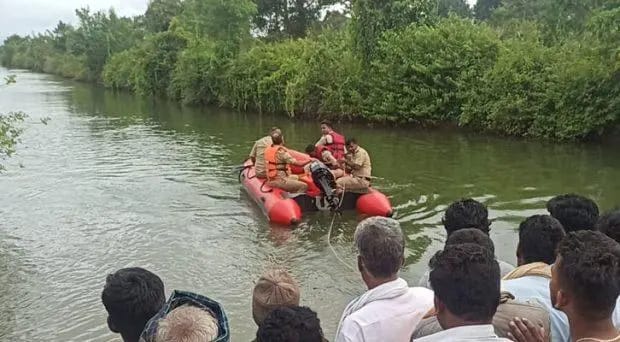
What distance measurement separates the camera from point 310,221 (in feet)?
30.8

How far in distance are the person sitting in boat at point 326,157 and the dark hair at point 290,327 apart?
7548mm

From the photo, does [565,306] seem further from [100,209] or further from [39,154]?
[39,154]

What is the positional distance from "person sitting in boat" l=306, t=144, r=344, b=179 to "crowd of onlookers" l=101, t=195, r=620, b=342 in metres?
6.55

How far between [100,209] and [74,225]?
98 centimetres

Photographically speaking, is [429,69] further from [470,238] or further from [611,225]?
[470,238]

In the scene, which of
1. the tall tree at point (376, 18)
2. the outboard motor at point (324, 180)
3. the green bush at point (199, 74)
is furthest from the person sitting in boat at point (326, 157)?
the green bush at point (199, 74)

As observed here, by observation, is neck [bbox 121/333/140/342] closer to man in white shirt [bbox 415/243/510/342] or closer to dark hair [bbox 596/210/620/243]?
man in white shirt [bbox 415/243/510/342]

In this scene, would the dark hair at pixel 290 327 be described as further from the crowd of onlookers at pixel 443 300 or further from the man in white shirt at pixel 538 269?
the man in white shirt at pixel 538 269

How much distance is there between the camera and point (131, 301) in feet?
8.73

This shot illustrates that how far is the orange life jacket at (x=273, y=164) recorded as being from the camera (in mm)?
9656

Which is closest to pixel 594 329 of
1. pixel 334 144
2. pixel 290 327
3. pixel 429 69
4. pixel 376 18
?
pixel 290 327

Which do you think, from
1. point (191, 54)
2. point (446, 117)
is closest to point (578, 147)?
point (446, 117)

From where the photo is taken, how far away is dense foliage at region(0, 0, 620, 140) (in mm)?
15508

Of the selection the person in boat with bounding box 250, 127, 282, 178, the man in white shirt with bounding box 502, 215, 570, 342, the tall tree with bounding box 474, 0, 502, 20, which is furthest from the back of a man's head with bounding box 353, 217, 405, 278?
the tall tree with bounding box 474, 0, 502, 20
